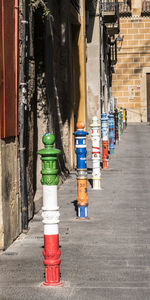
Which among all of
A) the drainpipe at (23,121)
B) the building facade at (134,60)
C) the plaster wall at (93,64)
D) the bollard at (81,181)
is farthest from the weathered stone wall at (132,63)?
the drainpipe at (23,121)

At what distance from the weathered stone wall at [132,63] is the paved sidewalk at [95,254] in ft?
96.9

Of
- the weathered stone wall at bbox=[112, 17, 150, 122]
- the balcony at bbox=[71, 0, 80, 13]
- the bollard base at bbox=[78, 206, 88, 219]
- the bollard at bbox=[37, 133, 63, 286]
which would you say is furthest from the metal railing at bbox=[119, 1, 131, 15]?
the bollard at bbox=[37, 133, 63, 286]

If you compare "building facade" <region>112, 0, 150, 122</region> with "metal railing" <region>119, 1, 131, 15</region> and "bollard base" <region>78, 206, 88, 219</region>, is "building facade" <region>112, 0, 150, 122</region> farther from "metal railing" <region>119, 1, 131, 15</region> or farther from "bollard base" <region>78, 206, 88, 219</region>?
"bollard base" <region>78, 206, 88, 219</region>

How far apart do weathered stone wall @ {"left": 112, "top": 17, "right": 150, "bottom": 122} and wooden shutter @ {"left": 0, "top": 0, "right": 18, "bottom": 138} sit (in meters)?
33.2

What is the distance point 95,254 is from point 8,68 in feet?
6.58

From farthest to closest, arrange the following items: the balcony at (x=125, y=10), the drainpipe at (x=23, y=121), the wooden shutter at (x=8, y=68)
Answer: the balcony at (x=125, y=10), the drainpipe at (x=23, y=121), the wooden shutter at (x=8, y=68)

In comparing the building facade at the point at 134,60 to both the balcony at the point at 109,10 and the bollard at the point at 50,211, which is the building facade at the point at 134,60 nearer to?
the balcony at the point at 109,10

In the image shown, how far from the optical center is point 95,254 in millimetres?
6512

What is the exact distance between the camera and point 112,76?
4031cm

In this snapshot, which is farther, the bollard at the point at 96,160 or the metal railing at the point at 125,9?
the metal railing at the point at 125,9

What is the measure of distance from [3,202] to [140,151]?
13.2 m

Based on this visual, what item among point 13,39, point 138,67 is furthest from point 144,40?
point 13,39

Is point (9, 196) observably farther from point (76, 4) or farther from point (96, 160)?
point (76, 4)

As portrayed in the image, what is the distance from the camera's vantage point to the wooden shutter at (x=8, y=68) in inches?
262
